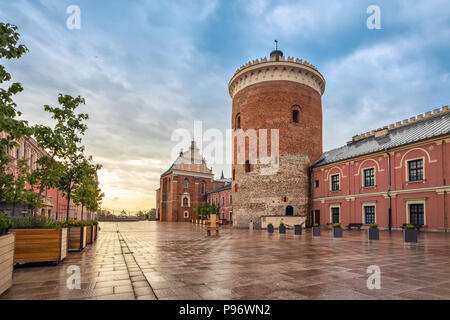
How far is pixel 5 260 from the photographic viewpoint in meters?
4.89

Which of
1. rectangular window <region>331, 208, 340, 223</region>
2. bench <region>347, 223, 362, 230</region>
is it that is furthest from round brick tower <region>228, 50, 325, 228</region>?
bench <region>347, 223, 362, 230</region>

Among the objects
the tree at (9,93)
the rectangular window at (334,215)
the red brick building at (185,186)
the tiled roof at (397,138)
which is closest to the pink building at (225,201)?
the red brick building at (185,186)

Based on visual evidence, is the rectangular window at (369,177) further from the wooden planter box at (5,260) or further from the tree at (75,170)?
the wooden planter box at (5,260)

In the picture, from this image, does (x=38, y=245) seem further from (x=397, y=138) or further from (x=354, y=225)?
(x=397, y=138)

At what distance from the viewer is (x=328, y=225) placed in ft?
95.5

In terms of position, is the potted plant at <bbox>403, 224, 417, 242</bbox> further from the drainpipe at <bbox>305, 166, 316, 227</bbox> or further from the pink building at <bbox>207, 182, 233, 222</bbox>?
the pink building at <bbox>207, 182, 233, 222</bbox>

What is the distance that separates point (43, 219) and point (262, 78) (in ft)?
89.8

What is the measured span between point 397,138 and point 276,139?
10865 mm

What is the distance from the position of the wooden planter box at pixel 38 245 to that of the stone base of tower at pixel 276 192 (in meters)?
24.6

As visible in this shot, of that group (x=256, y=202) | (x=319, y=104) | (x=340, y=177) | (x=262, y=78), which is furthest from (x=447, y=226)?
(x=262, y=78)

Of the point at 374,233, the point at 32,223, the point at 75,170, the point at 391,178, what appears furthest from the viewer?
the point at 391,178

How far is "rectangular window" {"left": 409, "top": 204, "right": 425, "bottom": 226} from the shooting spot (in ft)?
69.3

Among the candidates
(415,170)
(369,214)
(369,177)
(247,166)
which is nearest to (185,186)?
(247,166)

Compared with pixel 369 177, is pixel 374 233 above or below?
below
